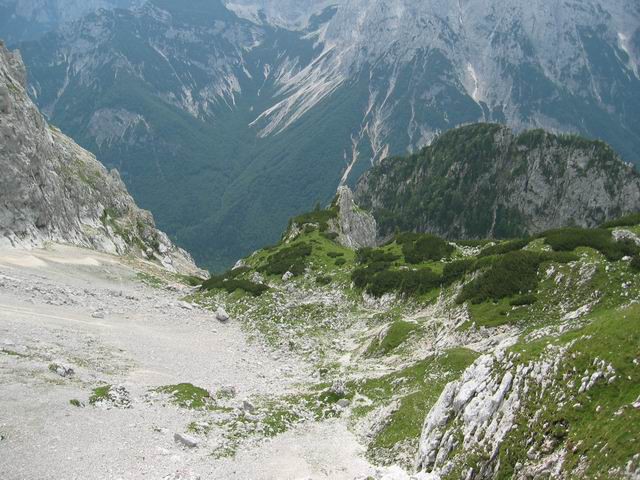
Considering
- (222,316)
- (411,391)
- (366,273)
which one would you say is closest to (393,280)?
(366,273)

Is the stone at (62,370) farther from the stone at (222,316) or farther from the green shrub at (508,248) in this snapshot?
the green shrub at (508,248)

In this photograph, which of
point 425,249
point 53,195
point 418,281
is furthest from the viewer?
point 53,195

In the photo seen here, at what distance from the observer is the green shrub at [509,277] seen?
3562 cm

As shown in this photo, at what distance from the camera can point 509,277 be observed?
36.7 metres

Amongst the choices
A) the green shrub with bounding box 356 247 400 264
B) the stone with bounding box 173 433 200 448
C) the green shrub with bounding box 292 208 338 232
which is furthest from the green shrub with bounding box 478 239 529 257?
the green shrub with bounding box 292 208 338 232

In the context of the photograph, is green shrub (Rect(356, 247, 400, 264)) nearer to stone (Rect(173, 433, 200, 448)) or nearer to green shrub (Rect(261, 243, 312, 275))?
green shrub (Rect(261, 243, 312, 275))

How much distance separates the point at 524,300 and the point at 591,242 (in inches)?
340

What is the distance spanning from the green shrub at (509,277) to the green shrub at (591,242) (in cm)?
232

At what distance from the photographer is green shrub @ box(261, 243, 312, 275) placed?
6488cm

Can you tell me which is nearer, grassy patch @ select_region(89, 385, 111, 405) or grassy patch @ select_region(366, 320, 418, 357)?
grassy patch @ select_region(89, 385, 111, 405)

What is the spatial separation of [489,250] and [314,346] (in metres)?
16.9

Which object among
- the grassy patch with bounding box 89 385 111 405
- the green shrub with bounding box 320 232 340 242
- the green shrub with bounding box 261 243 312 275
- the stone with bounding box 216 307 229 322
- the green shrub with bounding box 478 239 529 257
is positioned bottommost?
the stone with bounding box 216 307 229 322

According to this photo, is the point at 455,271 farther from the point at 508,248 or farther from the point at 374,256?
the point at 374,256

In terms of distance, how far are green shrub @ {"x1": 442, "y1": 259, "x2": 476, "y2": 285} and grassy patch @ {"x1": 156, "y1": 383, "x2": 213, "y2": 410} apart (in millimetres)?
22932
